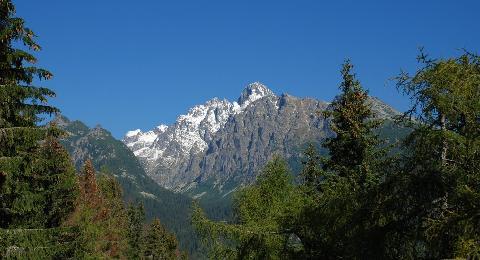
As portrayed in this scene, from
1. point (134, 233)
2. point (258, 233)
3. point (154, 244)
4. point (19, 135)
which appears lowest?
point (258, 233)

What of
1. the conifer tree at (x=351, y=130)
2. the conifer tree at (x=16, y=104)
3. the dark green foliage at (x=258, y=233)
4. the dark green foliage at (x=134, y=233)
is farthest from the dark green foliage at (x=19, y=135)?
the dark green foliage at (x=134, y=233)

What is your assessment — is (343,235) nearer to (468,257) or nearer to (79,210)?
(468,257)

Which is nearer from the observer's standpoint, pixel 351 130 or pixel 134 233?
pixel 351 130

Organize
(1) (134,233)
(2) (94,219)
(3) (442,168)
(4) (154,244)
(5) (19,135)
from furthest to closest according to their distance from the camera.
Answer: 1. (4) (154,244)
2. (1) (134,233)
3. (2) (94,219)
4. (5) (19,135)
5. (3) (442,168)

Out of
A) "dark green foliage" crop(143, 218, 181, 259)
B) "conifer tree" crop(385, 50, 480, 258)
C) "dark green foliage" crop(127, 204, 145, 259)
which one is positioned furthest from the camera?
"dark green foliage" crop(143, 218, 181, 259)

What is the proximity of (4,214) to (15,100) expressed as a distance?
6514 millimetres

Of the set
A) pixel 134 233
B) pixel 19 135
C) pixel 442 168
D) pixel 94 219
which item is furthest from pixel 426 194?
pixel 134 233

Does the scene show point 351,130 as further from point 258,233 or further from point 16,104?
point 16,104

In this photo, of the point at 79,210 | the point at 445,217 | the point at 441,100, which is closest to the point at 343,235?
the point at 445,217

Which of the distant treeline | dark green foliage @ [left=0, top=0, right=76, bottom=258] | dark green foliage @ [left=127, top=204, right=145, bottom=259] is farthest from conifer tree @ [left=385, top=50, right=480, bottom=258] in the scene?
dark green foliage @ [left=127, top=204, right=145, bottom=259]

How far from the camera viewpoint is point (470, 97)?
8664 mm

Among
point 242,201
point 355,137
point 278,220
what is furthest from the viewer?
point 242,201

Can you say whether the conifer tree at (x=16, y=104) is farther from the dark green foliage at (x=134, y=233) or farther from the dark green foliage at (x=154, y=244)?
the dark green foliage at (x=154, y=244)

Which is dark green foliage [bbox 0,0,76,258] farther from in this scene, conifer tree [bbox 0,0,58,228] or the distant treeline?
the distant treeline
